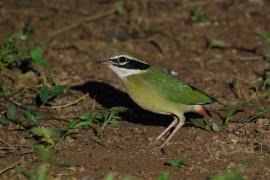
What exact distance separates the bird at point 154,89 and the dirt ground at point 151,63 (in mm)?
375

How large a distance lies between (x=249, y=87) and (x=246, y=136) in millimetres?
1889

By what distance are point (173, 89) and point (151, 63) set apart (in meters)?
1.44

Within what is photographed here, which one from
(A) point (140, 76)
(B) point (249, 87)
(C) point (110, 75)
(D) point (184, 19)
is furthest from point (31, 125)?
(D) point (184, 19)

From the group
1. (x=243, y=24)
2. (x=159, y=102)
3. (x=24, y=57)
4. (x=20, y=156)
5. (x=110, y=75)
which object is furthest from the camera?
(x=243, y=24)

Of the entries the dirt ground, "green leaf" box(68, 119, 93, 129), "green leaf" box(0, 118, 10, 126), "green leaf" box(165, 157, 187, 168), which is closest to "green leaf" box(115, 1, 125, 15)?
the dirt ground

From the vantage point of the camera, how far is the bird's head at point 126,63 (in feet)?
27.2

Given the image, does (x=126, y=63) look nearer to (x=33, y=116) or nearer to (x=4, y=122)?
(x=33, y=116)

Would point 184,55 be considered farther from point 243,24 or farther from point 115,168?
point 115,168

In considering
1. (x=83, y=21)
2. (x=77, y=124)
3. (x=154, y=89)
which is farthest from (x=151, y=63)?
(x=83, y=21)

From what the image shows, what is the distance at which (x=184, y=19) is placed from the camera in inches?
506

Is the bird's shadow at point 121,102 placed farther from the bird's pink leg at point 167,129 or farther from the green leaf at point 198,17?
the green leaf at point 198,17

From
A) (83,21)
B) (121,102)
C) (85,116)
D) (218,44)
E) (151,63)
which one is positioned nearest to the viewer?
(85,116)

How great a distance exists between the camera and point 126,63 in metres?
8.34

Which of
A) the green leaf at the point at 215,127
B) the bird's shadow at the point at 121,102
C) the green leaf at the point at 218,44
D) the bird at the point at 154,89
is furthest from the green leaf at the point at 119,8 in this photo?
the green leaf at the point at 215,127
